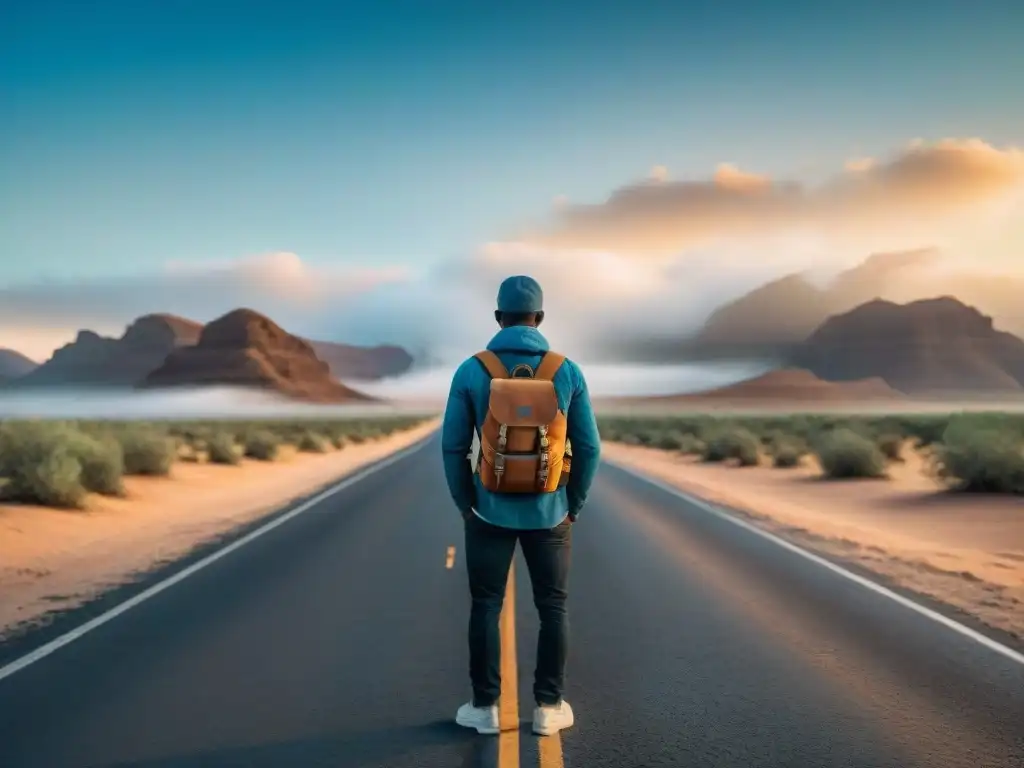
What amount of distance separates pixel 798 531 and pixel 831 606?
7133mm

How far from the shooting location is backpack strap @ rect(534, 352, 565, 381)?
575 cm

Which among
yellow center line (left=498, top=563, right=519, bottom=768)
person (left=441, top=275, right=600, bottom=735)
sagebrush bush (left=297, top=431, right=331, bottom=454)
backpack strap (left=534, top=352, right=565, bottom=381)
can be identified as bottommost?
yellow center line (left=498, top=563, right=519, bottom=768)

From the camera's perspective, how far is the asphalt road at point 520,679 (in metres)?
5.80

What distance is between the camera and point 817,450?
3111cm

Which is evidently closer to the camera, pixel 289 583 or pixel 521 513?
pixel 521 513

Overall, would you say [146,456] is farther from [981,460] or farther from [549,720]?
[549,720]

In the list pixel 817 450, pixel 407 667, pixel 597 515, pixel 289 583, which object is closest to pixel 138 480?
pixel 597 515

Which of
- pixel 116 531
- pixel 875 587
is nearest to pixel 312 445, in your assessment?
pixel 116 531

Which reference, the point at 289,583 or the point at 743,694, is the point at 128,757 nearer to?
the point at 743,694

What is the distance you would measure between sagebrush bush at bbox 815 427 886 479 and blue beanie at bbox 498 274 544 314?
25.7 metres

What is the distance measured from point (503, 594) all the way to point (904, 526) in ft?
48.1

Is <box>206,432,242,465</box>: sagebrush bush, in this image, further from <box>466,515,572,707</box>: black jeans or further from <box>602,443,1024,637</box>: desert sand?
<box>466,515,572,707</box>: black jeans

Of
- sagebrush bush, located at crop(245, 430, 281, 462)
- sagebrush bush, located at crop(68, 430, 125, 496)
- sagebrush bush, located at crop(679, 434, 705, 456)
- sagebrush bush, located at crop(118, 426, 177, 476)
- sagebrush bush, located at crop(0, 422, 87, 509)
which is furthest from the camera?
sagebrush bush, located at crop(679, 434, 705, 456)

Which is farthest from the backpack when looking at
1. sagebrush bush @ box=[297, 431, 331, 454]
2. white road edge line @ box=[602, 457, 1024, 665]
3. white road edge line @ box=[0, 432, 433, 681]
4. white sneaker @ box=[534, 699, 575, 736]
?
sagebrush bush @ box=[297, 431, 331, 454]
